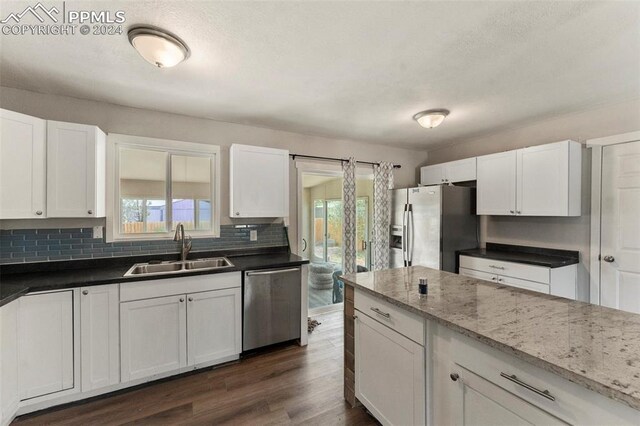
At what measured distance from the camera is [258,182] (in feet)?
9.83

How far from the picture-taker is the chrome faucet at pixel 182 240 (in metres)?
2.80

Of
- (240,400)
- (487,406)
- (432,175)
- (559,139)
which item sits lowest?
(240,400)

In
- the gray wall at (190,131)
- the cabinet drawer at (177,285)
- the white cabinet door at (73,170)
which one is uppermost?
the gray wall at (190,131)

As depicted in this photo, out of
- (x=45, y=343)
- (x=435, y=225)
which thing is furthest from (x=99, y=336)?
(x=435, y=225)

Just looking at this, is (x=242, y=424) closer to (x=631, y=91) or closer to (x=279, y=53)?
(x=279, y=53)

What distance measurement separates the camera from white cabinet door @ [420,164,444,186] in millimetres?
4008

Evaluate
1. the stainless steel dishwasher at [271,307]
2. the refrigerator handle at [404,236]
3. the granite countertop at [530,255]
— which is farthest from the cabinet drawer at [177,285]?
the granite countertop at [530,255]

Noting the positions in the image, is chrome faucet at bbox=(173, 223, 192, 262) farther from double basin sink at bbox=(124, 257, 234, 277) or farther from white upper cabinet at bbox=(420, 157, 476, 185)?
white upper cabinet at bbox=(420, 157, 476, 185)

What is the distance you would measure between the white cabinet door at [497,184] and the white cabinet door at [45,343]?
4244 millimetres

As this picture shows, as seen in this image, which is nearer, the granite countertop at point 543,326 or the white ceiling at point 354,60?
the granite countertop at point 543,326

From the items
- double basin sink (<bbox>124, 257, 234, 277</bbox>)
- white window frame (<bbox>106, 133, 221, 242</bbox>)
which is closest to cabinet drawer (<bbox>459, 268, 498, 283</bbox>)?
double basin sink (<bbox>124, 257, 234, 277</bbox>)

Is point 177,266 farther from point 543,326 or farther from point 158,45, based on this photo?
point 543,326

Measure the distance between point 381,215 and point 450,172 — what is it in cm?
114

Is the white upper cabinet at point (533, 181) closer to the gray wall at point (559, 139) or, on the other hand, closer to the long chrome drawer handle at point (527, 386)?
the gray wall at point (559, 139)
